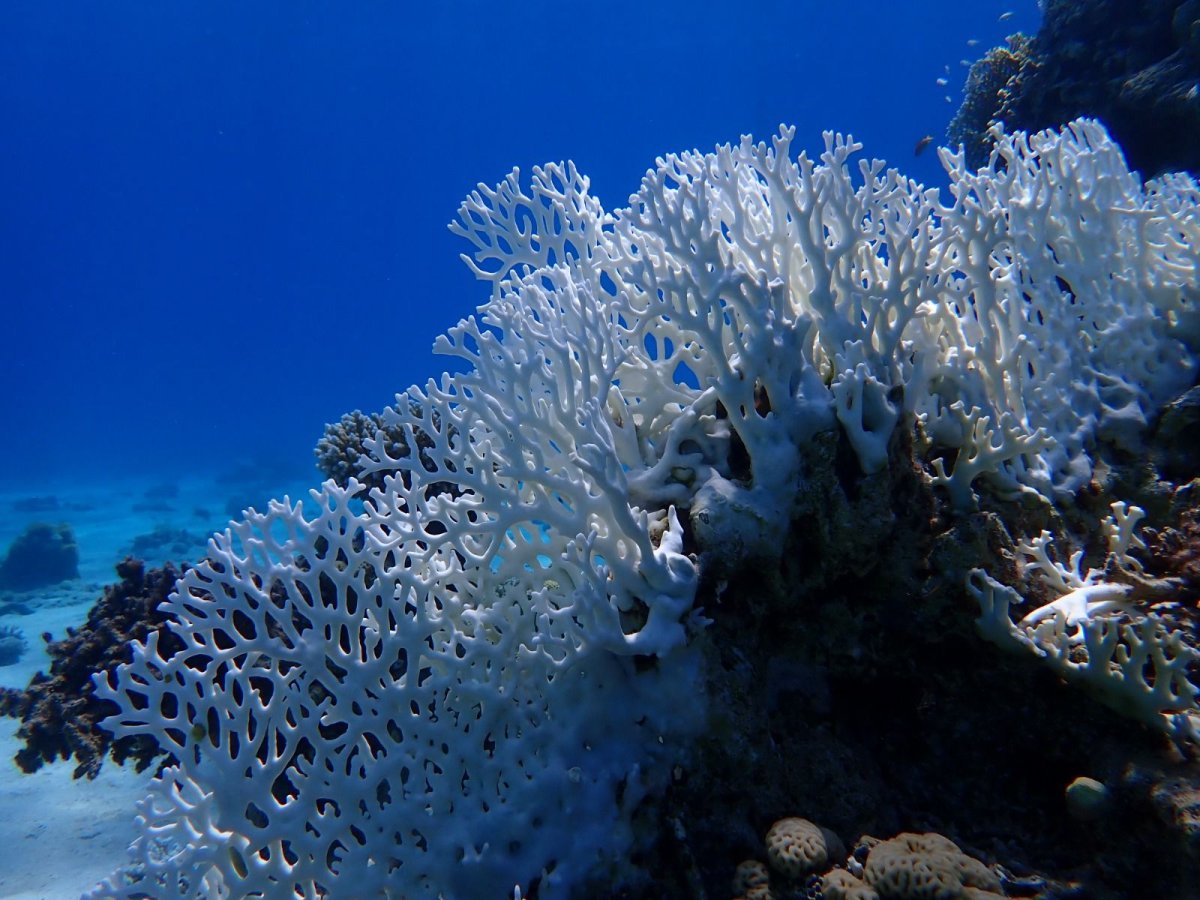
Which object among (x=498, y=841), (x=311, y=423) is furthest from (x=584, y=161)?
(x=498, y=841)

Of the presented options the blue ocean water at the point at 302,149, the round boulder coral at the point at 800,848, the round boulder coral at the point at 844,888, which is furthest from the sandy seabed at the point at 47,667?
the blue ocean water at the point at 302,149

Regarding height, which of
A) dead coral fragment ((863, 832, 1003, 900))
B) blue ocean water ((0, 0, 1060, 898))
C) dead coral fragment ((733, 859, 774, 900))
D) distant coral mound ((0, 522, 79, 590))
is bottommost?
dead coral fragment ((863, 832, 1003, 900))

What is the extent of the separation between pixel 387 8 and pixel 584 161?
4328 cm

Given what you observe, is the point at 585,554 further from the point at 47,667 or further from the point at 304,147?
the point at 304,147

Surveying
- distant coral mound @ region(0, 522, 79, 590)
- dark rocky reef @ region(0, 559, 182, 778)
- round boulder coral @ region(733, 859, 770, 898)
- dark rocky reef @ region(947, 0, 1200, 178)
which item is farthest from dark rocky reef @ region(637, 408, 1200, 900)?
distant coral mound @ region(0, 522, 79, 590)

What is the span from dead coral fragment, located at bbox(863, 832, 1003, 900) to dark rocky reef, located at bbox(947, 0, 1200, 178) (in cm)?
1116

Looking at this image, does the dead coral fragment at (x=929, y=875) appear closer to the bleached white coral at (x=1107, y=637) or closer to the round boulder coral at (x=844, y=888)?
the round boulder coral at (x=844, y=888)

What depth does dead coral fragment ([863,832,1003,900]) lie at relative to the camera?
103 inches

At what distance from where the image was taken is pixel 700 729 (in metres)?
3.08

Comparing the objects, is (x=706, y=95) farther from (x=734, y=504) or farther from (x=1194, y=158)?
(x=734, y=504)

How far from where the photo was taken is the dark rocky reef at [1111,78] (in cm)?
957

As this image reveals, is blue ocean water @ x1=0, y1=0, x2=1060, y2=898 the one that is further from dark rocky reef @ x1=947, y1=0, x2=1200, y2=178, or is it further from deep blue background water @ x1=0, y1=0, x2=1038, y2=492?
dark rocky reef @ x1=947, y1=0, x2=1200, y2=178

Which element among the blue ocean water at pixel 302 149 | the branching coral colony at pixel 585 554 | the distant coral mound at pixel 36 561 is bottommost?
the branching coral colony at pixel 585 554

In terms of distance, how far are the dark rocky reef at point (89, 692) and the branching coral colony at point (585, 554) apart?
2651mm
